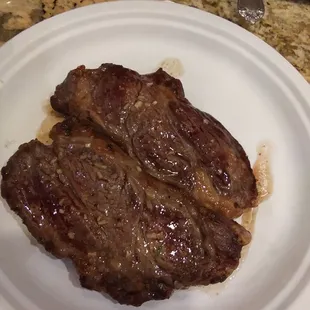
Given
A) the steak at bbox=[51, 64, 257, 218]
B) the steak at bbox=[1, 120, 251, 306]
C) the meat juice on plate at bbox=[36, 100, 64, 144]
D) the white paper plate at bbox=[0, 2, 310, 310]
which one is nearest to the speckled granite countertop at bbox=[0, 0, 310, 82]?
the white paper plate at bbox=[0, 2, 310, 310]

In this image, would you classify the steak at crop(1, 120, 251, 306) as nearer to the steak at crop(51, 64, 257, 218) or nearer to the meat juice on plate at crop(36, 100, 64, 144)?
the steak at crop(51, 64, 257, 218)

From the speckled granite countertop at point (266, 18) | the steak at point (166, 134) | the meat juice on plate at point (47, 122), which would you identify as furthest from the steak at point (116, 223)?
the speckled granite countertop at point (266, 18)

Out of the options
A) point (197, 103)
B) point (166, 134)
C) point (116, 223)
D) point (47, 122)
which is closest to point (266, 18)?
point (197, 103)

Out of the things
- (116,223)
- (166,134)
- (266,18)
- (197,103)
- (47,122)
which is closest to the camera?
(116,223)

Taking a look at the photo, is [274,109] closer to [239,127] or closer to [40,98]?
[239,127]

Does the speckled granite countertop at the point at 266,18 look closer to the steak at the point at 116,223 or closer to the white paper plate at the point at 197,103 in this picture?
the white paper plate at the point at 197,103

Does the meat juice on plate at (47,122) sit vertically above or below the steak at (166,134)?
below

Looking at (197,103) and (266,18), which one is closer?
(197,103)

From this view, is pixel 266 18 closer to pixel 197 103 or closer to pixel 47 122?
pixel 197 103
